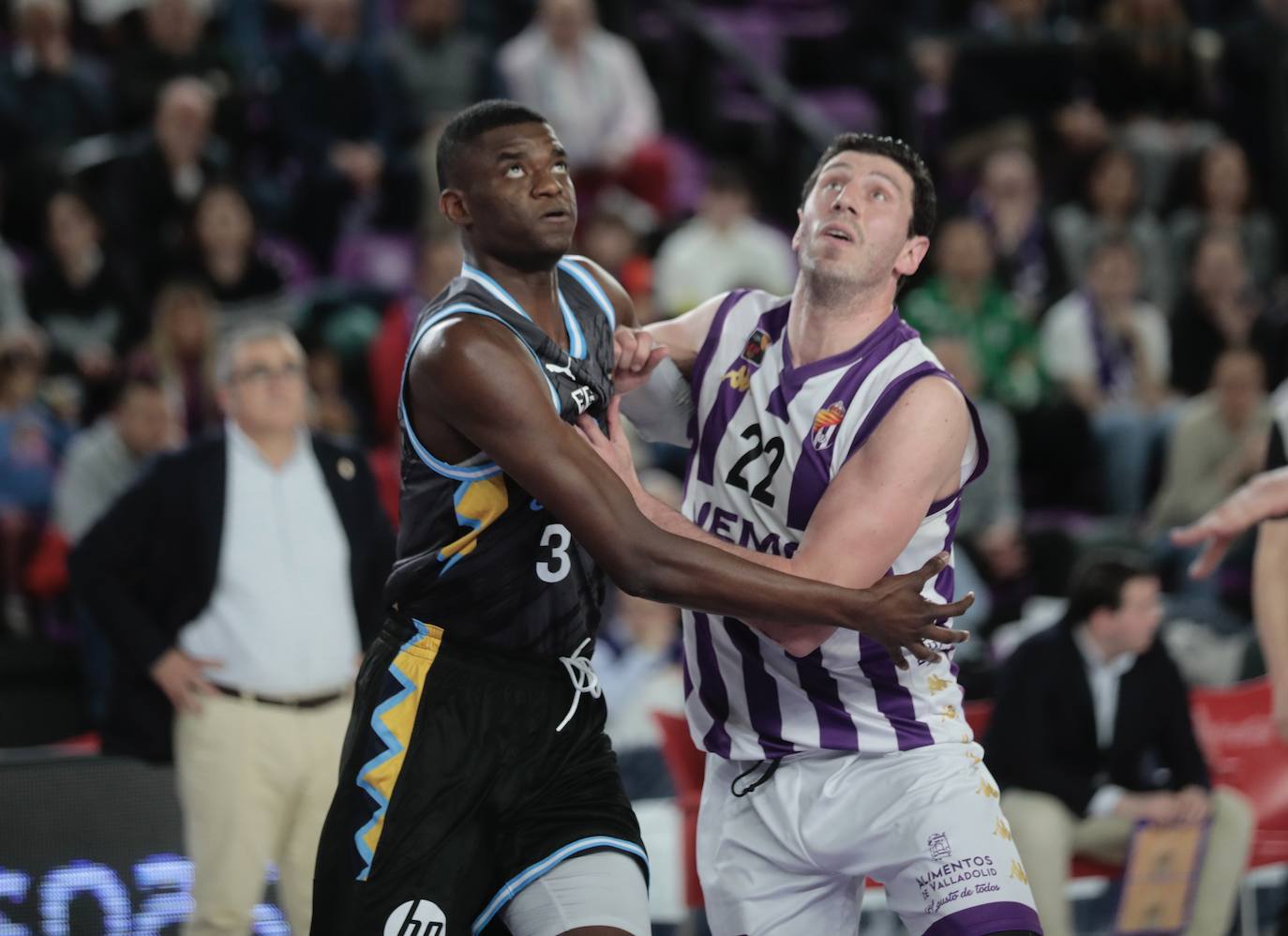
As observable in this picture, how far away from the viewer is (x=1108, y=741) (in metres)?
7.65

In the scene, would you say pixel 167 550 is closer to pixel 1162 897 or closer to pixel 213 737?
pixel 213 737

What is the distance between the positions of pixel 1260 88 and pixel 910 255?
10.2 metres

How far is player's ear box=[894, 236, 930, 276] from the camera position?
15.3 feet

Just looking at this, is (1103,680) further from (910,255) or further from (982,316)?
(982,316)

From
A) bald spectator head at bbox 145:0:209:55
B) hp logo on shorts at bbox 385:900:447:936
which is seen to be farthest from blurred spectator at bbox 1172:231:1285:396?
hp logo on shorts at bbox 385:900:447:936

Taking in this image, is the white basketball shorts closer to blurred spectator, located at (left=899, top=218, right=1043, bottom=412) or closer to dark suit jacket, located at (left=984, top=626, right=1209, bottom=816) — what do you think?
dark suit jacket, located at (left=984, top=626, right=1209, bottom=816)

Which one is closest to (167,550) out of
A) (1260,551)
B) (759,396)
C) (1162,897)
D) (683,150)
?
(759,396)

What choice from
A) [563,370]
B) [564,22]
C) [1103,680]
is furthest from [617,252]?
[563,370]

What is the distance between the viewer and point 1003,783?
7.36 metres

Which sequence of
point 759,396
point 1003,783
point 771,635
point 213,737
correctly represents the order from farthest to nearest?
point 1003,783, point 213,737, point 759,396, point 771,635

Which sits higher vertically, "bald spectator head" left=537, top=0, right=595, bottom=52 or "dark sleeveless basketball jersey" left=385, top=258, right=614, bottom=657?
"bald spectator head" left=537, top=0, right=595, bottom=52

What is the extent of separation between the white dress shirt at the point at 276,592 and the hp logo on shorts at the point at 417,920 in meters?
2.28

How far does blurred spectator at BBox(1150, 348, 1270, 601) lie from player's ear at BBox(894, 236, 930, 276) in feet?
19.5

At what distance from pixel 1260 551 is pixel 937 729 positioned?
141cm
